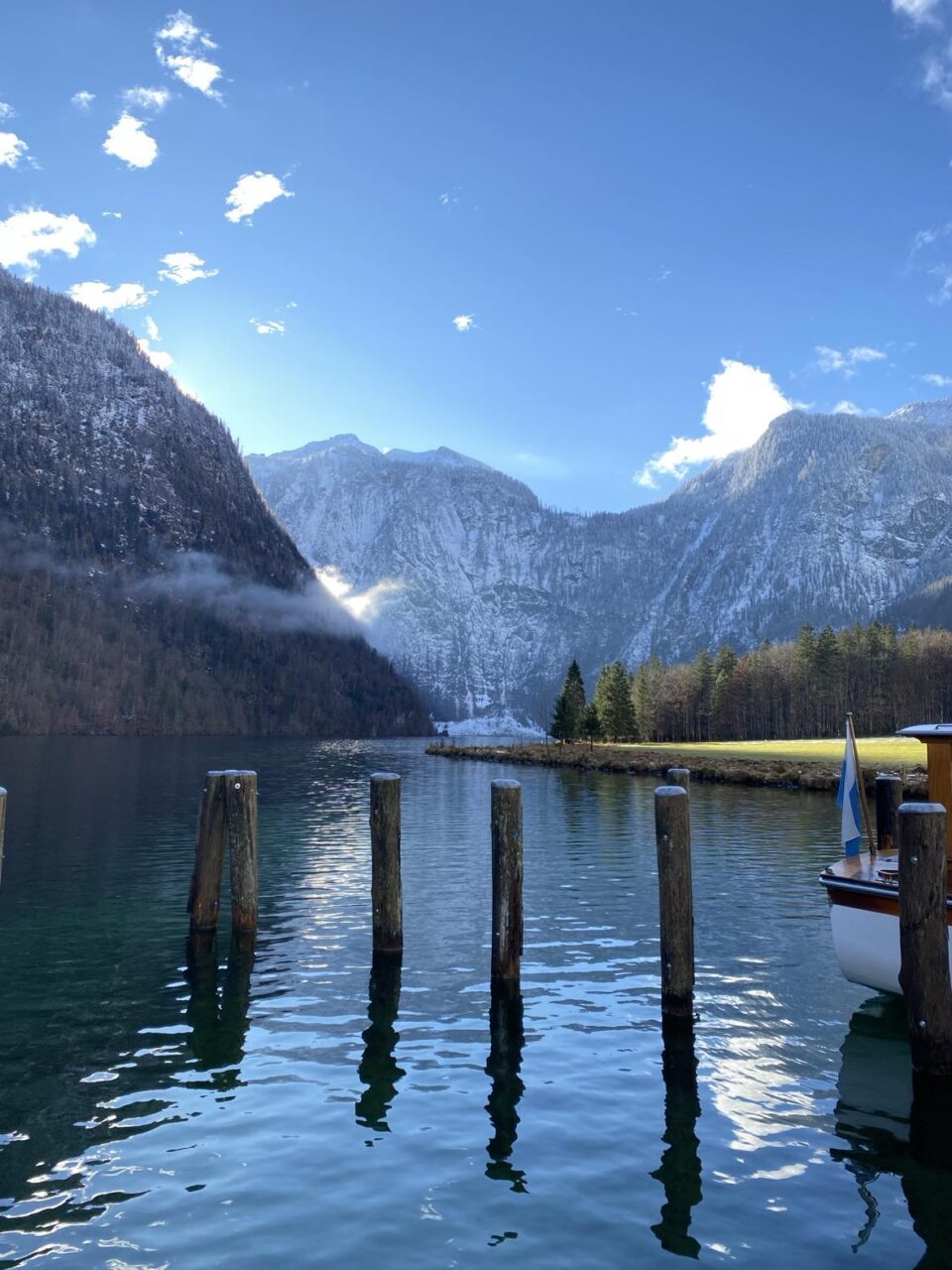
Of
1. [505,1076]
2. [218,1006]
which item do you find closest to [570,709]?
[218,1006]

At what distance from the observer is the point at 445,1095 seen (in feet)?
39.5

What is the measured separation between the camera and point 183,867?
30.5 meters

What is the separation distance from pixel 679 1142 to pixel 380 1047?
5114mm

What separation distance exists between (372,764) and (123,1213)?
327 ft

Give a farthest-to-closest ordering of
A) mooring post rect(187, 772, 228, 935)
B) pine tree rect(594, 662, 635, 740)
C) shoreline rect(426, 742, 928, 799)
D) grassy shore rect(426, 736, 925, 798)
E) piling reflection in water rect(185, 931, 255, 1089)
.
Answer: pine tree rect(594, 662, 635, 740) → grassy shore rect(426, 736, 925, 798) → shoreline rect(426, 742, 928, 799) → mooring post rect(187, 772, 228, 935) → piling reflection in water rect(185, 931, 255, 1089)

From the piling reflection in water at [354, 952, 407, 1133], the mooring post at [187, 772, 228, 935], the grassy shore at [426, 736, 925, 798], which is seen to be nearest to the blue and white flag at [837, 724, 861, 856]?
the piling reflection in water at [354, 952, 407, 1133]

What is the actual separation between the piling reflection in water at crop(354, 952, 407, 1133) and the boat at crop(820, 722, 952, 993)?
7.97 meters

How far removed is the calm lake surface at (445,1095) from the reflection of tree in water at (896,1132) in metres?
0.05

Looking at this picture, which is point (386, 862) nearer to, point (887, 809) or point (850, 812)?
point (850, 812)

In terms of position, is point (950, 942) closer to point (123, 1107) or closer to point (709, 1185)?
point (709, 1185)

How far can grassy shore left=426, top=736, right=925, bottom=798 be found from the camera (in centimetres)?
6053

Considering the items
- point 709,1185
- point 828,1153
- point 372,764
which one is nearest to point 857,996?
point 828,1153

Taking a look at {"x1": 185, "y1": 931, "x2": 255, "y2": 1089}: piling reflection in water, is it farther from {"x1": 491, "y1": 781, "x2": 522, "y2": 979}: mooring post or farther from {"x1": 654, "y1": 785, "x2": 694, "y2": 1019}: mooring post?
{"x1": 654, "y1": 785, "x2": 694, "y2": 1019}: mooring post

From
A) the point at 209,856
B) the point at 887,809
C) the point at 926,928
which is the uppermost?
the point at 887,809
